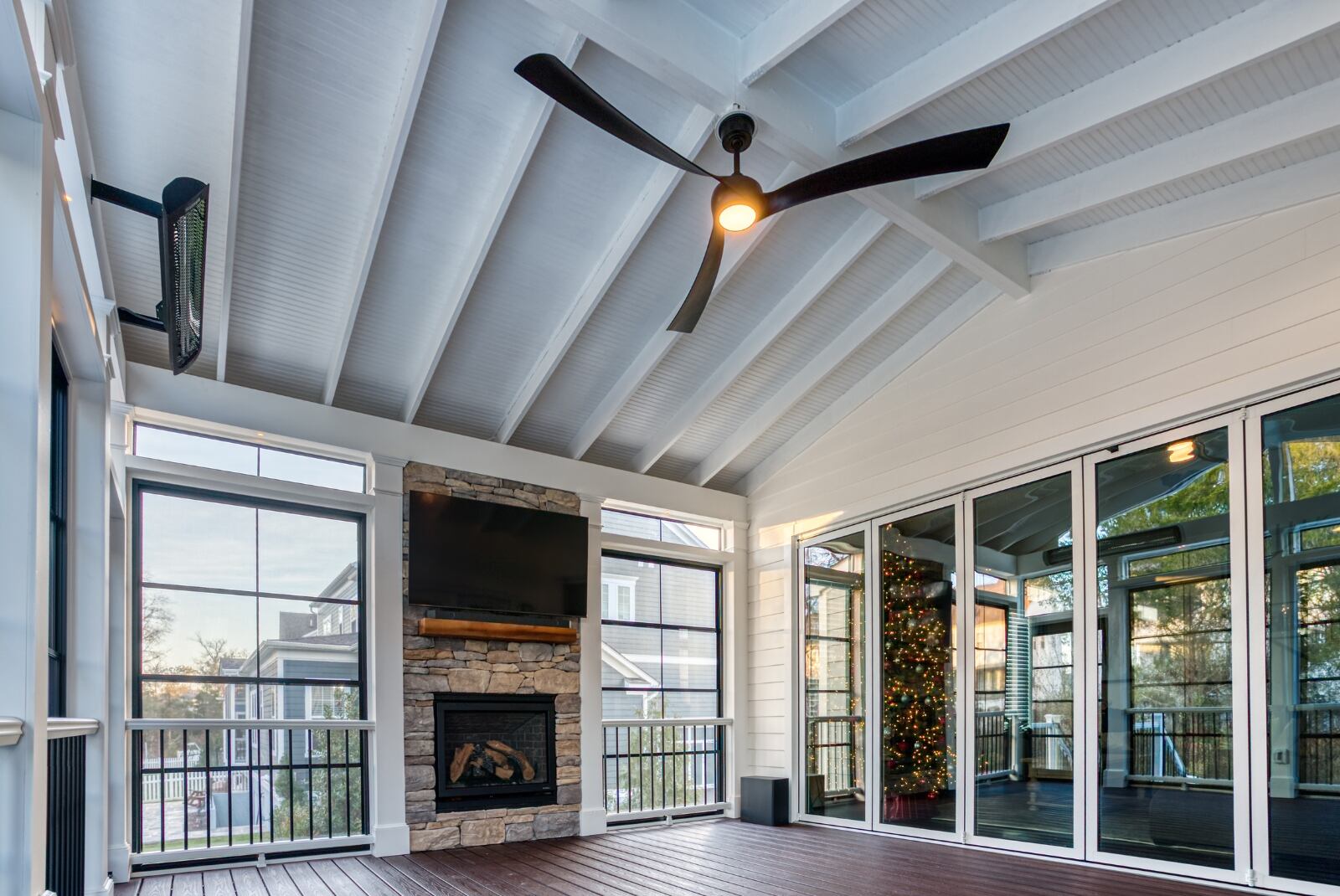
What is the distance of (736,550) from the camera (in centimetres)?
873

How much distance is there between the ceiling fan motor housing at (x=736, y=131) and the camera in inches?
175

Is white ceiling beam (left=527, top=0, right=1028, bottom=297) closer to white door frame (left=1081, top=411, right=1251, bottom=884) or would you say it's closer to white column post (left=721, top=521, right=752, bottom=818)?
white door frame (left=1081, top=411, right=1251, bottom=884)

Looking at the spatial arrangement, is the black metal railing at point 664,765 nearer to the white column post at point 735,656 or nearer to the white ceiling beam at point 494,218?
the white column post at point 735,656

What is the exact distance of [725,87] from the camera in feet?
14.7

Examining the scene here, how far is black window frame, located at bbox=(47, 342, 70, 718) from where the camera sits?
409cm

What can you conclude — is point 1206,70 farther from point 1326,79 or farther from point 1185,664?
point 1185,664

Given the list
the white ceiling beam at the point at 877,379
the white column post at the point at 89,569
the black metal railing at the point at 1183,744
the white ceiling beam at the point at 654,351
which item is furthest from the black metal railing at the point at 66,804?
the white ceiling beam at the point at 877,379

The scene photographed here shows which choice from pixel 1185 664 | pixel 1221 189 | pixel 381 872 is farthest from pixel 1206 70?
pixel 381 872

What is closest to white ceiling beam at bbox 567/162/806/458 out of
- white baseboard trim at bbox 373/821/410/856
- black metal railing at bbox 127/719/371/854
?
black metal railing at bbox 127/719/371/854

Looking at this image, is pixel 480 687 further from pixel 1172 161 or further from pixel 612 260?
pixel 1172 161

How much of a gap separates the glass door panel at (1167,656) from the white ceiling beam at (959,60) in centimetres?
240

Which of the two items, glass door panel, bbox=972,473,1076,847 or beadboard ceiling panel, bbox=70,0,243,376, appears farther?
glass door panel, bbox=972,473,1076,847

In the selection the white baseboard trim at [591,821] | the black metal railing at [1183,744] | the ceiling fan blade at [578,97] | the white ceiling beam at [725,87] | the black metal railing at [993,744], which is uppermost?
the white ceiling beam at [725,87]

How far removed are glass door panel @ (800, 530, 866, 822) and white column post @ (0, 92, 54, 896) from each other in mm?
5879
